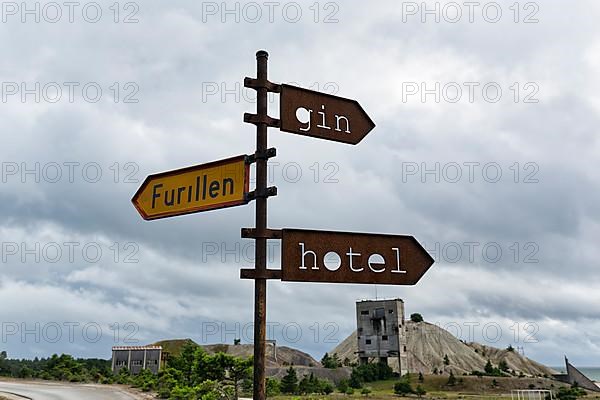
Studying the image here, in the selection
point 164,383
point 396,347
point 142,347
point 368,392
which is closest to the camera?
point 164,383

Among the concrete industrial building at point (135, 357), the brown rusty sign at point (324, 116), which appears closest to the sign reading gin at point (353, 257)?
the brown rusty sign at point (324, 116)

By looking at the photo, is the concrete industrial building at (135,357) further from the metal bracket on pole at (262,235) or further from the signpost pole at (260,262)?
the metal bracket on pole at (262,235)

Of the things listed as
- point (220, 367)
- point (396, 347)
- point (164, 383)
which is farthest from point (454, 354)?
point (220, 367)

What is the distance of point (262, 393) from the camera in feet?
11.6

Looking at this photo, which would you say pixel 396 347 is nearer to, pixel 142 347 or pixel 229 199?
pixel 142 347

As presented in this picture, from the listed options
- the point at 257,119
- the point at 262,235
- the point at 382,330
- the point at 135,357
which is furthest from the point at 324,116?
the point at 382,330

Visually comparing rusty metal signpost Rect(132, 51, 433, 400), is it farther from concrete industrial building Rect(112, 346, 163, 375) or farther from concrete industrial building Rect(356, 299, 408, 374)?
concrete industrial building Rect(356, 299, 408, 374)

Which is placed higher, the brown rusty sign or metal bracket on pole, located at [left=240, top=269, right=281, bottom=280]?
the brown rusty sign

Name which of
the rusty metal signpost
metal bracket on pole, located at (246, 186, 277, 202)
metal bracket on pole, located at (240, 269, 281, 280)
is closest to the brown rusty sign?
the rusty metal signpost

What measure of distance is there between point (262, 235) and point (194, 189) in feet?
2.22

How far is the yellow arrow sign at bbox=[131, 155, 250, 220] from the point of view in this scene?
3.78 metres

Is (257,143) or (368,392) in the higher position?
(257,143)

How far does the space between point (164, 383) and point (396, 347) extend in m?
32.6

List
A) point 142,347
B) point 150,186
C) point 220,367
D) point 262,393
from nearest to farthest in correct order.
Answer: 1. point 262,393
2. point 150,186
3. point 220,367
4. point 142,347
